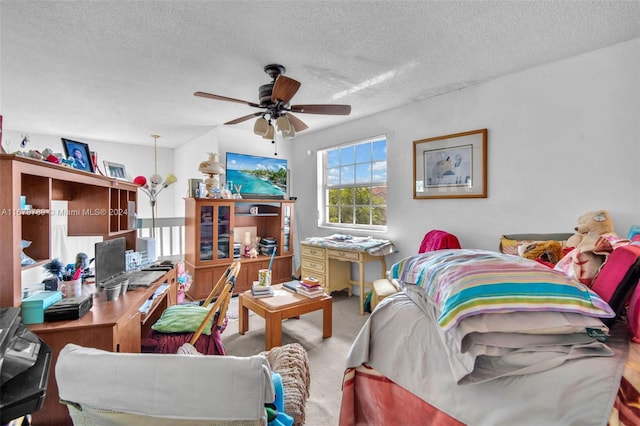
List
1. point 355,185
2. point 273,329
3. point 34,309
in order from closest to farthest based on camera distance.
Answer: point 34,309 → point 273,329 → point 355,185

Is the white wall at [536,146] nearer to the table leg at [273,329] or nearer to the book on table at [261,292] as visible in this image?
the book on table at [261,292]

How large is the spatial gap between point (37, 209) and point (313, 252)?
2.99 m

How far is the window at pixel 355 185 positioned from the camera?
3930 millimetres

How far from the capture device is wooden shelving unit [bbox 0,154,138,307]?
3.88ft

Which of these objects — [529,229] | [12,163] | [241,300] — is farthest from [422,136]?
[12,163]

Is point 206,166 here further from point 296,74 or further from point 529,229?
point 529,229

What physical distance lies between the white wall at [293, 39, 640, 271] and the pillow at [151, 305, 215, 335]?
7.98 ft

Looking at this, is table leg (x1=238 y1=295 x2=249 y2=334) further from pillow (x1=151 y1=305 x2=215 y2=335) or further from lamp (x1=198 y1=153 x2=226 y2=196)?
lamp (x1=198 y1=153 x2=226 y2=196)

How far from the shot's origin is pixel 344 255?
364 centimetres

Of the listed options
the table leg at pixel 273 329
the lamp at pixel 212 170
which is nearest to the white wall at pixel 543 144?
the table leg at pixel 273 329

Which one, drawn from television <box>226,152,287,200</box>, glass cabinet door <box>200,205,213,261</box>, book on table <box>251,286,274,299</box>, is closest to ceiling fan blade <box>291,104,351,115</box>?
book on table <box>251,286,274,299</box>

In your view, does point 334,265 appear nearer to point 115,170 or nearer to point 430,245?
point 430,245

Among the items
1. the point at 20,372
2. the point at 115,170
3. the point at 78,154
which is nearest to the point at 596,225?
the point at 20,372

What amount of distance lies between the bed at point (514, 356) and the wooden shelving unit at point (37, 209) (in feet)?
5.57
